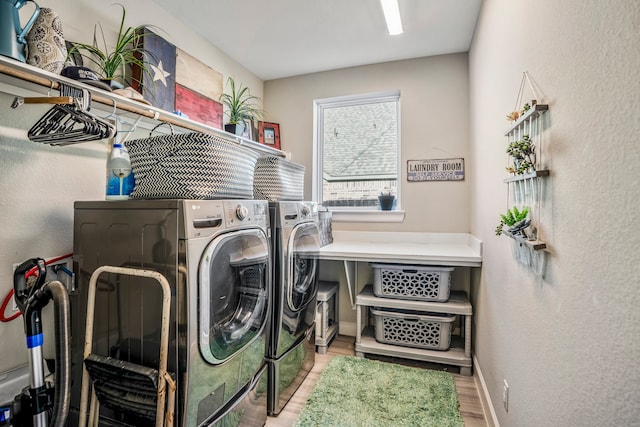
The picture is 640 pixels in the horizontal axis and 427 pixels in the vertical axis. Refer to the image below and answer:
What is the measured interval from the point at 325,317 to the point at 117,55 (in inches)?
86.8

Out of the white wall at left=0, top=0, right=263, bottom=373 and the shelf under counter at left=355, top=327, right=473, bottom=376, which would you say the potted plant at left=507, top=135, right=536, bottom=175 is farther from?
the white wall at left=0, top=0, right=263, bottom=373

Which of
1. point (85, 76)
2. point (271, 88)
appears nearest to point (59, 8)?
point (85, 76)

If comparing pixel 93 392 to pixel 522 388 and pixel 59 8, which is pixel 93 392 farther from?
pixel 59 8

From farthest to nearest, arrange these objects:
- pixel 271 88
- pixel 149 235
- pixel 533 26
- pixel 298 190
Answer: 1. pixel 271 88
2. pixel 298 190
3. pixel 149 235
4. pixel 533 26

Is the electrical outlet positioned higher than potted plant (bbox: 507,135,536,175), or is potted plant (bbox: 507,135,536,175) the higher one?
potted plant (bbox: 507,135,536,175)

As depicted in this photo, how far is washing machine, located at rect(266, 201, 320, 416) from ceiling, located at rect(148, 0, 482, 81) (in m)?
1.33

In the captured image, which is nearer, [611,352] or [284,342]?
[611,352]

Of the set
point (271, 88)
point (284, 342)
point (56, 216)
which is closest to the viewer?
point (56, 216)

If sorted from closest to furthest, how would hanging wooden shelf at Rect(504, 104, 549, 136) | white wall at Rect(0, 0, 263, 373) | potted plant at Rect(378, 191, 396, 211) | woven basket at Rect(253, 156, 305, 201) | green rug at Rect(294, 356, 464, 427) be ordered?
hanging wooden shelf at Rect(504, 104, 549, 136), white wall at Rect(0, 0, 263, 373), green rug at Rect(294, 356, 464, 427), woven basket at Rect(253, 156, 305, 201), potted plant at Rect(378, 191, 396, 211)

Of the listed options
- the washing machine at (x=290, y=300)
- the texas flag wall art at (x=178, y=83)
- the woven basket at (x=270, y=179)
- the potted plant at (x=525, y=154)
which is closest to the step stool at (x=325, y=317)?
the washing machine at (x=290, y=300)

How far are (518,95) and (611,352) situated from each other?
1.02 meters

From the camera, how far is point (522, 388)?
1.15 m

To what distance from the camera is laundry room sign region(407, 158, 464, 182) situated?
9.03 ft

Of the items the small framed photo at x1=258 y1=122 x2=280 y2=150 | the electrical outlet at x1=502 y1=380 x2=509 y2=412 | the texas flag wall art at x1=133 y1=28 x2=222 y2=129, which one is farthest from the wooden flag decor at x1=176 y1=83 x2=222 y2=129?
the electrical outlet at x1=502 y1=380 x2=509 y2=412
